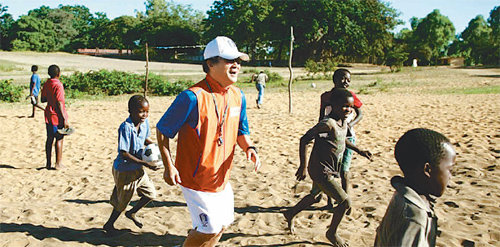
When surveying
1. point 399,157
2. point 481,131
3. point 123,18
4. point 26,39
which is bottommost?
point 481,131

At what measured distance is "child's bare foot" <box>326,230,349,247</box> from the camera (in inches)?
140

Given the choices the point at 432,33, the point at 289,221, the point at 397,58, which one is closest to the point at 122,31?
the point at 397,58

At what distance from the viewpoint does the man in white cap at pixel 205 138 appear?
8.28 feet

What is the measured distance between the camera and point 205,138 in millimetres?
2574

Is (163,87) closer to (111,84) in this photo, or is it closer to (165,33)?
(111,84)

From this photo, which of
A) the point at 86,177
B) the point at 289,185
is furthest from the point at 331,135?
the point at 86,177

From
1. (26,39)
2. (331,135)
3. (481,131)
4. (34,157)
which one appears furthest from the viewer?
(26,39)

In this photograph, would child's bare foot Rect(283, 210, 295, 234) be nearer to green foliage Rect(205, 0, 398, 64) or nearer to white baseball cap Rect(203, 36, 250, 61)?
white baseball cap Rect(203, 36, 250, 61)

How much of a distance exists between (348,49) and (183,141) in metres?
52.1

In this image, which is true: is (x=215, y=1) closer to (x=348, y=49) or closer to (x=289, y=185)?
(x=348, y=49)

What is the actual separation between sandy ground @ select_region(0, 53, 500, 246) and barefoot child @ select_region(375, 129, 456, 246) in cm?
221

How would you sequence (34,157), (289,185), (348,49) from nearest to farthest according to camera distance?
1. (289,185)
2. (34,157)
3. (348,49)

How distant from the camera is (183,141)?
2.60 meters

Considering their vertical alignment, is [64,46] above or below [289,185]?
above
